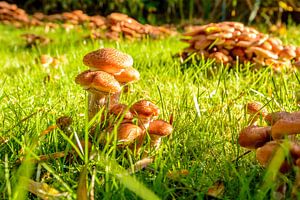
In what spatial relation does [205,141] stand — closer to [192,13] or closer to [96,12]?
[192,13]

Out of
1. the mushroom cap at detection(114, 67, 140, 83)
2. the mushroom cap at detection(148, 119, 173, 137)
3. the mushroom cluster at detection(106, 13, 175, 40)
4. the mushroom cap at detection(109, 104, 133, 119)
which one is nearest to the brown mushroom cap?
the mushroom cap at detection(148, 119, 173, 137)

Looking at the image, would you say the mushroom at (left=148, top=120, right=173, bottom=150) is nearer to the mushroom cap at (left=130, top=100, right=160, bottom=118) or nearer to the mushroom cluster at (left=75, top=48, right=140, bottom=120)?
the mushroom cap at (left=130, top=100, right=160, bottom=118)

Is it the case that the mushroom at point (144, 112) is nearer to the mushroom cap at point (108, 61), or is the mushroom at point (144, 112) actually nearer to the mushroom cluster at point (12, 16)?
the mushroom cap at point (108, 61)

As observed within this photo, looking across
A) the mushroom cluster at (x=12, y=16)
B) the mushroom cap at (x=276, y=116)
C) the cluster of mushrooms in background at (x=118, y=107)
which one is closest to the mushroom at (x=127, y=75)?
the cluster of mushrooms in background at (x=118, y=107)

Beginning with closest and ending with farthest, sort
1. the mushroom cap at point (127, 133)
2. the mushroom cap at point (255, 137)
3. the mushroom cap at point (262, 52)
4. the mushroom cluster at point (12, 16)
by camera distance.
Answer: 1. the mushroom cap at point (255, 137)
2. the mushroom cap at point (127, 133)
3. the mushroom cap at point (262, 52)
4. the mushroom cluster at point (12, 16)

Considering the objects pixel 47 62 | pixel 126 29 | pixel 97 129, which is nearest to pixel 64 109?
pixel 97 129
